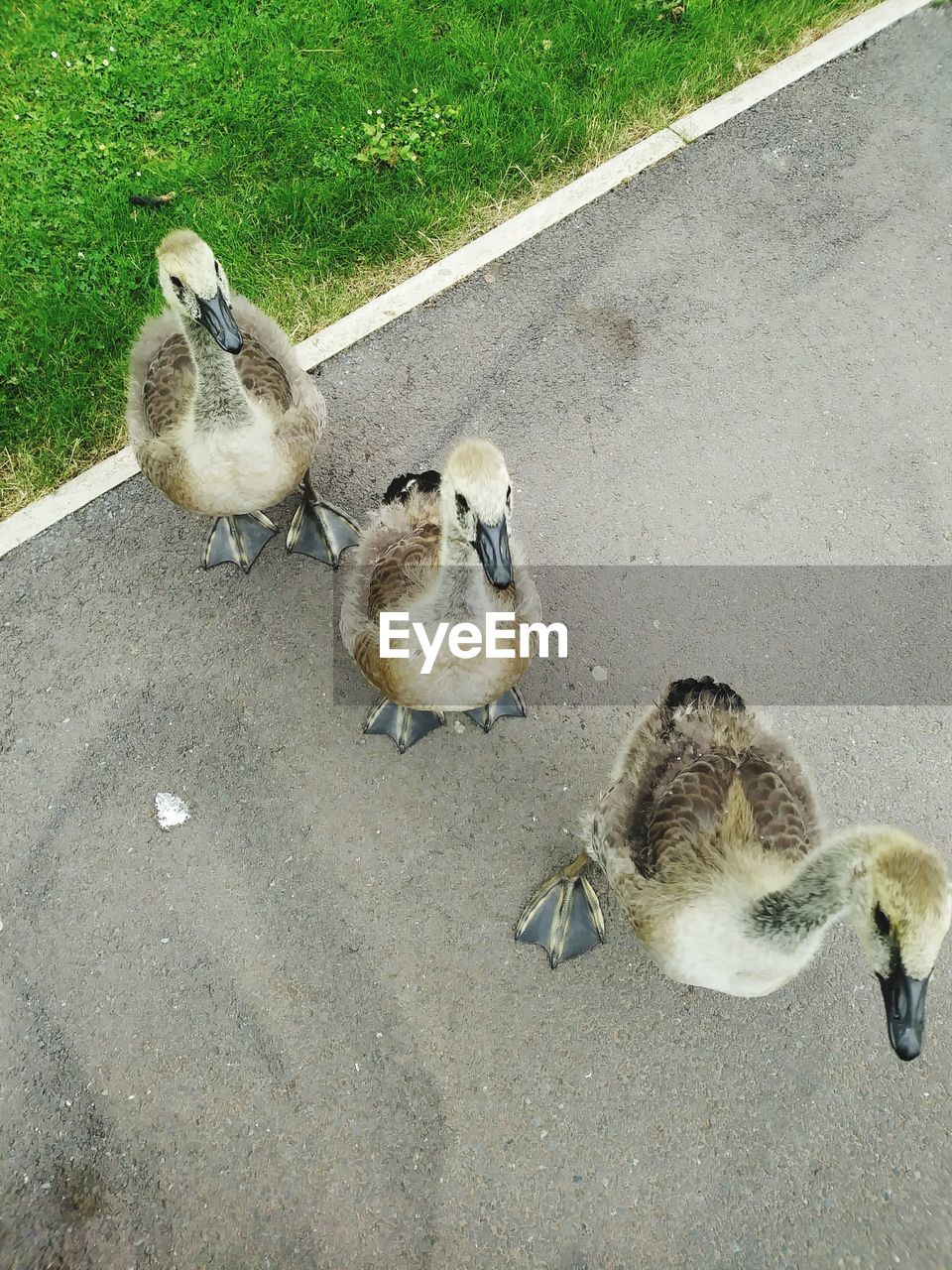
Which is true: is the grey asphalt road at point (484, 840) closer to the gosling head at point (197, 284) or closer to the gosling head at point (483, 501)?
the gosling head at point (197, 284)

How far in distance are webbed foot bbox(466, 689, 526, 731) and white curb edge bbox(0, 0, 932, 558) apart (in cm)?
257

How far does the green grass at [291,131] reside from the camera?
520cm

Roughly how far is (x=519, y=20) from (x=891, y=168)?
2.97 m

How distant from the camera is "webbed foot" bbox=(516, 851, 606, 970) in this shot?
156 inches

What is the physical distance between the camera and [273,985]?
3.95 meters

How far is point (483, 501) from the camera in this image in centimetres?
290

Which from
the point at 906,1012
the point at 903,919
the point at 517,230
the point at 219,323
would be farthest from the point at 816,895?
the point at 517,230

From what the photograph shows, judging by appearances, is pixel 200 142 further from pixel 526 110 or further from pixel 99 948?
pixel 99 948

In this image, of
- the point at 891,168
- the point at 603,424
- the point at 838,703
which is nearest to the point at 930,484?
the point at 838,703

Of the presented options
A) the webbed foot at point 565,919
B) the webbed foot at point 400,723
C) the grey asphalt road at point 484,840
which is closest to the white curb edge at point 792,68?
the grey asphalt road at point 484,840

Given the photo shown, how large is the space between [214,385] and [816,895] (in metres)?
3.25

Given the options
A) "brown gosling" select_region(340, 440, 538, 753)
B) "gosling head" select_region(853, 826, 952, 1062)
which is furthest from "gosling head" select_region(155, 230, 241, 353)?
"gosling head" select_region(853, 826, 952, 1062)

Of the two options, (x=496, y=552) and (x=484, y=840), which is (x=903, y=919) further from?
(x=484, y=840)

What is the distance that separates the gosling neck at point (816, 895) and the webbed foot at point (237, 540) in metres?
3.33
